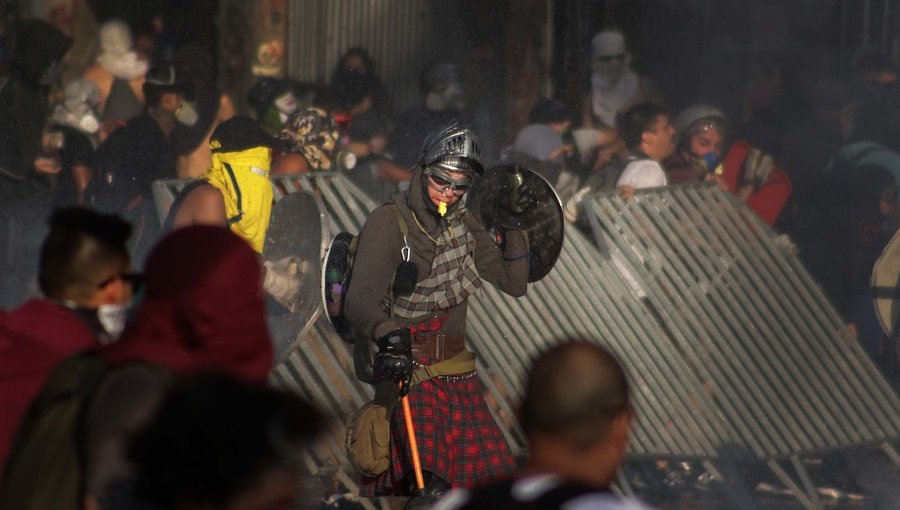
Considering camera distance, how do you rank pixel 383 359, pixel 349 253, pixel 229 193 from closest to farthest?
pixel 383 359, pixel 349 253, pixel 229 193

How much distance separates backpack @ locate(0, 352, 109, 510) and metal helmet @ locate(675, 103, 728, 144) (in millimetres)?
6262

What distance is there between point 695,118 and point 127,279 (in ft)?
19.4

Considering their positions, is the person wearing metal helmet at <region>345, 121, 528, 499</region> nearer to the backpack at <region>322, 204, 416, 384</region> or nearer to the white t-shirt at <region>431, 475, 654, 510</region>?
the backpack at <region>322, 204, 416, 384</region>

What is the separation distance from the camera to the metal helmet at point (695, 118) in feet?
28.6

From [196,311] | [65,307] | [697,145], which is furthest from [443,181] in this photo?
[697,145]

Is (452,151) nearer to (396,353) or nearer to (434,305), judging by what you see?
(434,305)

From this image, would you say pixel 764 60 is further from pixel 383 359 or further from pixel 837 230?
pixel 383 359

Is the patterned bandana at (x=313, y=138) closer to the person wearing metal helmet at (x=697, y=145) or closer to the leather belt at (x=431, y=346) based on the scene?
the person wearing metal helmet at (x=697, y=145)

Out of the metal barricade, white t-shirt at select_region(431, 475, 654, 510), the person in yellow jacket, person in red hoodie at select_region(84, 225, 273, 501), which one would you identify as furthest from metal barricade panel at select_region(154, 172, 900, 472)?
white t-shirt at select_region(431, 475, 654, 510)

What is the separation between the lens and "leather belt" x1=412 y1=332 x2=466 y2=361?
223 inches

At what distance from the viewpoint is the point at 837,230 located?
27.9 feet

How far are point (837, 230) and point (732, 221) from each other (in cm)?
100

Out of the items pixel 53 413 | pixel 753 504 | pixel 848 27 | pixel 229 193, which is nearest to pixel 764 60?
pixel 848 27

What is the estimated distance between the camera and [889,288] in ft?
26.2
